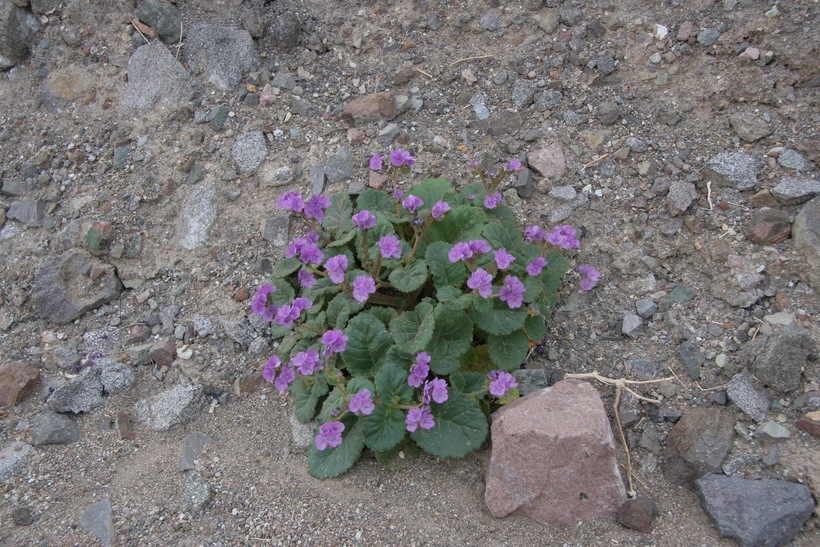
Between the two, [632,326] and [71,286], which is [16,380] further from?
[632,326]

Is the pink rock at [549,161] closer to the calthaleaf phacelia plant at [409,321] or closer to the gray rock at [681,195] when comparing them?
the calthaleaf phacelia plant at [409,321]

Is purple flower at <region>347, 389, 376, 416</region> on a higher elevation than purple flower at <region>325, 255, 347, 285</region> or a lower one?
lower

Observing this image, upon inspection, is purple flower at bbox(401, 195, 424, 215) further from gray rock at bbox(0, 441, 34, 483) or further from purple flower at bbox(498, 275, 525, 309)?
gray rock at bbox(0, 441, 34, 483)

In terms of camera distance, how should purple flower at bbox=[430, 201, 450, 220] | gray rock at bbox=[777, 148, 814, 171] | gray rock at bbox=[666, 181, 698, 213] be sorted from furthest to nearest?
gray rock at bbox=[666, 181, 698, 213]
gray rock at bbox=[777, 148, 814, 171]
purple flower at bbox=[430, 201, 450, 220]

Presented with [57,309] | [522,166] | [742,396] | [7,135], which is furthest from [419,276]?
[7,135]

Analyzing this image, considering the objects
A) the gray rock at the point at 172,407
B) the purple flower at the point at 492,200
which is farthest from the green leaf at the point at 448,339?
the gray rock at the point at 172,407

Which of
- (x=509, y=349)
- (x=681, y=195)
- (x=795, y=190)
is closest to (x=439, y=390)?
(x=509, y=349)

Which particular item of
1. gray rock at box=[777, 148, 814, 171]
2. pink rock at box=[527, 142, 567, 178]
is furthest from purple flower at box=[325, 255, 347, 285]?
gray rock at box=[777, 148, 814, 171]
